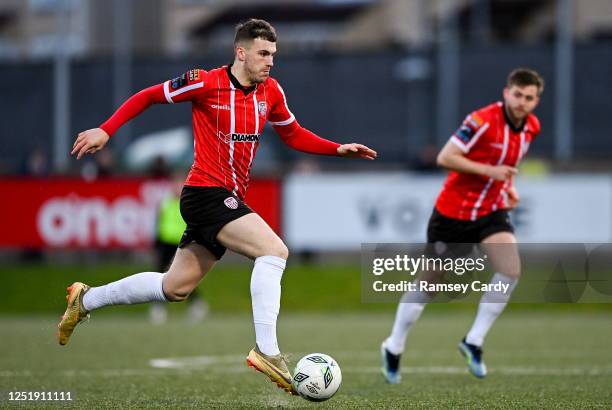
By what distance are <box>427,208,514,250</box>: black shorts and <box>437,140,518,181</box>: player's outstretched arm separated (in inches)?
19.6

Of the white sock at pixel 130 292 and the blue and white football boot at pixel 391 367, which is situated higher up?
the white sock at pixel 130 292

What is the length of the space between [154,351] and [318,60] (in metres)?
21.3

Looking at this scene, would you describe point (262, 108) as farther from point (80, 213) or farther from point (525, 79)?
point (80, 213)

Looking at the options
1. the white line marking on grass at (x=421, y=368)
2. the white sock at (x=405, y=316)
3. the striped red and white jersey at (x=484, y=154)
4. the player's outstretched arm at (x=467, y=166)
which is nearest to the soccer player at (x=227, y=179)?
the player's outstretched arm at (x=467, y=166)

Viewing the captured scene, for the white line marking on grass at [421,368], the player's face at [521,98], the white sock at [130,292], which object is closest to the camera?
the white sock at [130,292]

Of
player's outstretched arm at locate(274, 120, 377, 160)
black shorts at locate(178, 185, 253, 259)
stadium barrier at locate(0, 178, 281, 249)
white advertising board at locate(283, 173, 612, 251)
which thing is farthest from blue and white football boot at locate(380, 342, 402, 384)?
stadium barrier at locate(0, 178, 281, 249)

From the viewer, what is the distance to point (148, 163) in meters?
29.3

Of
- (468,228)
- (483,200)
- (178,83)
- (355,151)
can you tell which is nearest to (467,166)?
(483,200)

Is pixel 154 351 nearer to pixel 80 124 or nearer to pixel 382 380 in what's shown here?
pixel 382 380

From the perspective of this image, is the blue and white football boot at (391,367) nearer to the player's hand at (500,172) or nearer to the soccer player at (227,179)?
the player's hand at (500,172)

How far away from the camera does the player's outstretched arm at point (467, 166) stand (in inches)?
369

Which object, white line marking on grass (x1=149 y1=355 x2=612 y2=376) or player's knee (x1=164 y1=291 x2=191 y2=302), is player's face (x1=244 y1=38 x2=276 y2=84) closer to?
player's knee (x1=164 y1=291 x2=191 y2=302)

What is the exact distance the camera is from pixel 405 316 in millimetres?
9977

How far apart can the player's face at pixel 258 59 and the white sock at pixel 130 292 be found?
1.56 m
